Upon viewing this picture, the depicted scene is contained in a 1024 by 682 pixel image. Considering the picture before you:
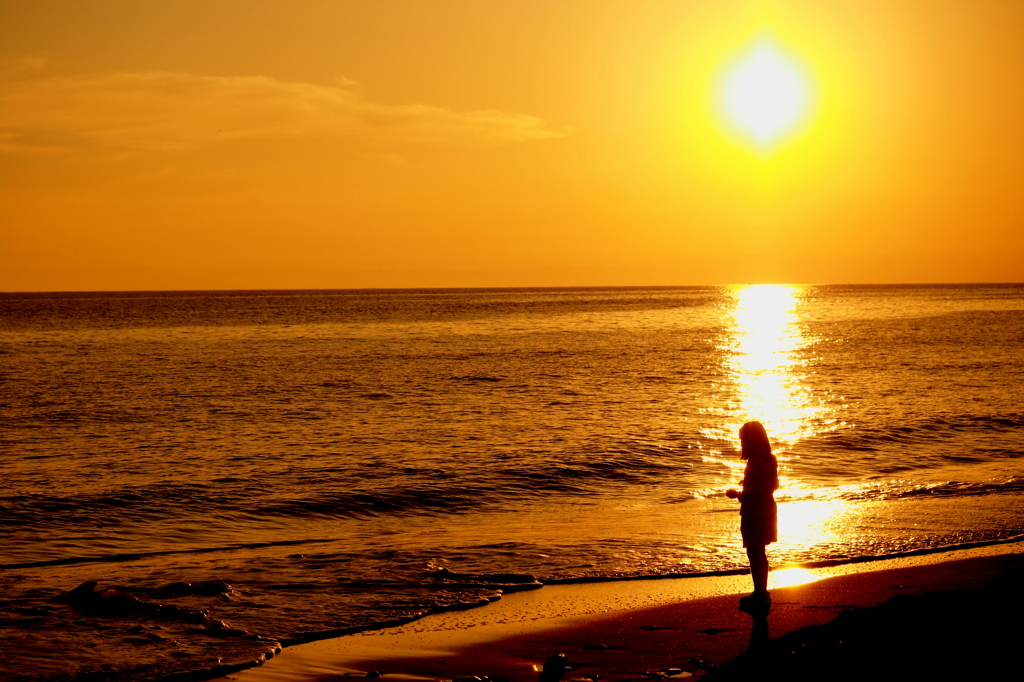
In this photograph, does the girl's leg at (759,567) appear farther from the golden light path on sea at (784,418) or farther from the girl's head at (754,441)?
the golden light path on sea at (784,418)

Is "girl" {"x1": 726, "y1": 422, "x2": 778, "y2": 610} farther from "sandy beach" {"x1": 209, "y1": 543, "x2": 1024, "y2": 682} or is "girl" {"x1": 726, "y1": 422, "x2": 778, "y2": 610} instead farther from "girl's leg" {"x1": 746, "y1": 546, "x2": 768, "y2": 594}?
"sandy beach" {"x1": 209, "y1": 543, "x2": 1024, "y2": 682}

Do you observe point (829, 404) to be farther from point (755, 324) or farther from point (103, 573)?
point (755, 324)

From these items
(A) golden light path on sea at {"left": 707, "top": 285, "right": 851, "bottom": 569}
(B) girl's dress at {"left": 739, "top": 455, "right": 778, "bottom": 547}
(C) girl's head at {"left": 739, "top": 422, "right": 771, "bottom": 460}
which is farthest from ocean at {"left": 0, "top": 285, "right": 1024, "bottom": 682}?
(C) girl's head at {"left": 739, "top": 422, "right": 771, "bottom": 460}

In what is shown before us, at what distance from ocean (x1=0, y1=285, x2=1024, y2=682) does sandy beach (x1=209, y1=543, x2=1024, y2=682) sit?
0.52 m

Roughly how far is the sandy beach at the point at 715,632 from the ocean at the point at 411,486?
521 millimetres

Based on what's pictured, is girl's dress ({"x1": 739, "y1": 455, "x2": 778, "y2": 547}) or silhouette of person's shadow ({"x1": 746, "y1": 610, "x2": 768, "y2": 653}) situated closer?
silhouette of person's shadow ({"x1": 746, "y1": 610, "x2": 768, "y2": 653})

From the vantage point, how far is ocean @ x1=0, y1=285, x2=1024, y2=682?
31.8ft

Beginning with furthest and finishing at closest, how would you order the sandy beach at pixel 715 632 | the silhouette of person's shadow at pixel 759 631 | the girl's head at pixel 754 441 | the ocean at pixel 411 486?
the ocean at pixel 411 486 → the girl's head at pixel 754 441 → the silhouette of person's shadow at pixel 759 631 → the sandy beach at pixel 715 632

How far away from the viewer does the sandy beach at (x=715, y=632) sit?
6086mm

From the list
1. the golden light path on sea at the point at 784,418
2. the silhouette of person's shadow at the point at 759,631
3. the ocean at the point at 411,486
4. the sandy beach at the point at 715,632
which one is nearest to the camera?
the sandy beach at the point at 715,632

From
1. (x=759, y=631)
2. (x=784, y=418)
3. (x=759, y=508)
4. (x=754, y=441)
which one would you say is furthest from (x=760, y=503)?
(x=784, y=418)

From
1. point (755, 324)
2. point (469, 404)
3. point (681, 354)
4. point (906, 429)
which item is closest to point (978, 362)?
point (681, 354)

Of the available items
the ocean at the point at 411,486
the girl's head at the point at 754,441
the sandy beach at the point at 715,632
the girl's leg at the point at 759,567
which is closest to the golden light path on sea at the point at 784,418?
the ocean at the point at 411,486

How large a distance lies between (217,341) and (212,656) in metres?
59.7
